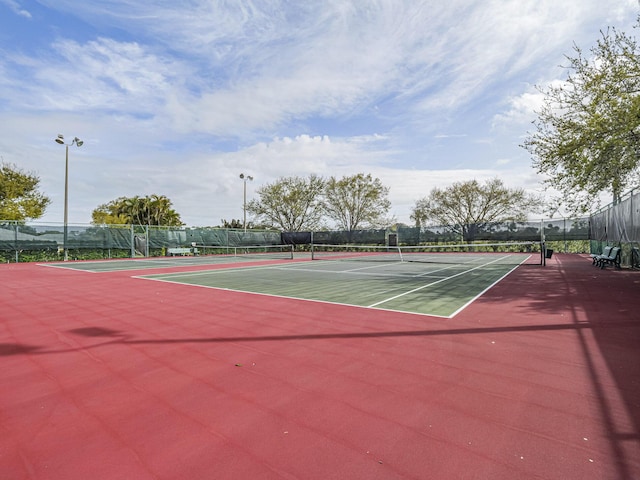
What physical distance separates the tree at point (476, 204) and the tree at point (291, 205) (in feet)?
44.2

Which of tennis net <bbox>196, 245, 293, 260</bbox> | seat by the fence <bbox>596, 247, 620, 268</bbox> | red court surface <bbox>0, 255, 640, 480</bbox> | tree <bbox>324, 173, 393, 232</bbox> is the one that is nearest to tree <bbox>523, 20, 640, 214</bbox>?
seat by the fence <bbox>596, 247, 620, 268</bbox>

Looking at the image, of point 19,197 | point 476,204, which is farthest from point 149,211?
point 476,204

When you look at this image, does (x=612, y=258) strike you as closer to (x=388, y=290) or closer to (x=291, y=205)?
(x=388, y=290)

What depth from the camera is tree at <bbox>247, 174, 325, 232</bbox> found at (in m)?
43.3

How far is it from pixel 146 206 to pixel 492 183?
125ft

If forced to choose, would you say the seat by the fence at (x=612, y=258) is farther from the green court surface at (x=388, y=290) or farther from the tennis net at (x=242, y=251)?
the tennis net at (x=242, y=251)

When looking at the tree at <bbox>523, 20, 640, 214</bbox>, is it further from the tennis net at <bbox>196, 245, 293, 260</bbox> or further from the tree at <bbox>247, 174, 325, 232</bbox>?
the tree at <bbox>247, 174, 325, 232</bbox>

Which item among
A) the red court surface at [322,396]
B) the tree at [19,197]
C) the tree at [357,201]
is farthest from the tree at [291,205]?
the red court surface at [322,396]

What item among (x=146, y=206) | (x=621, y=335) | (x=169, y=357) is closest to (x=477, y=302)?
(x=621, y=335)

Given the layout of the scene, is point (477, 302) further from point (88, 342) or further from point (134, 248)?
point (134, 248)

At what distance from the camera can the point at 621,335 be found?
4711mm

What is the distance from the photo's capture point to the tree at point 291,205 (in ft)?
142

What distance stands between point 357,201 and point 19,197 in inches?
1262

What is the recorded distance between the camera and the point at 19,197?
2742cm
